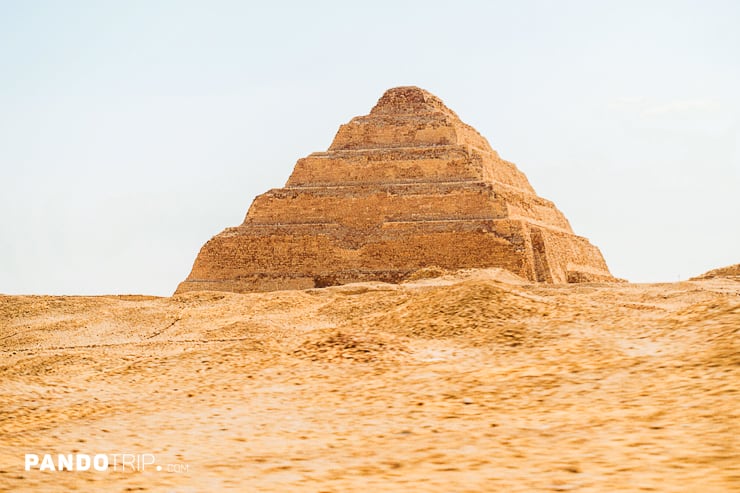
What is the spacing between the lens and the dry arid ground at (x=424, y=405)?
20.1 ft

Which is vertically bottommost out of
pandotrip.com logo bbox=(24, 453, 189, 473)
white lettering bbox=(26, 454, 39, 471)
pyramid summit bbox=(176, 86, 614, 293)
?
pandotrip.com logo bbox=(24, 453, 189, 473)

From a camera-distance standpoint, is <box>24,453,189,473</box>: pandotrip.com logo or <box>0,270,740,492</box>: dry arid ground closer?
<box>0,270,740,492</box>: dry arid ground

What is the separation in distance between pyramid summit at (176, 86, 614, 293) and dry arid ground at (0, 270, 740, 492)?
21808 millimetres

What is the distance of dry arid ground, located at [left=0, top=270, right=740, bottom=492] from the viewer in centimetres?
611

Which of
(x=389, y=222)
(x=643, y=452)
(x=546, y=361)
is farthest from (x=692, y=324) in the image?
Result: (x=389, y=222)

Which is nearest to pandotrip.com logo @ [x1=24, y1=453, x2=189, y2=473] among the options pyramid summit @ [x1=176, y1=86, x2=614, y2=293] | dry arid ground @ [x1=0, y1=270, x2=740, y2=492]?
dry arid ground @ [x1=0, y1=270, x2=740, y2=492]

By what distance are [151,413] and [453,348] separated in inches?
172

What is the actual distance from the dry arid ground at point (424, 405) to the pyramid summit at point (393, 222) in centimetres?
2181

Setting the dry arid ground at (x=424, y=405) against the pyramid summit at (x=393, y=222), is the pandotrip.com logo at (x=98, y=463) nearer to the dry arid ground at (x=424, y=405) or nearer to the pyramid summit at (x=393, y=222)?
the dry arid ground at (x=424, y=405)

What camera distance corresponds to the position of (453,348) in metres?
12.2

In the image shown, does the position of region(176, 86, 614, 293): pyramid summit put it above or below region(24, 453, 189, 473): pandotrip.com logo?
above

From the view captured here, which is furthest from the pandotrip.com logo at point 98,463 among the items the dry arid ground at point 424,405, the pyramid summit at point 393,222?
the pyramid summit at point 393,222

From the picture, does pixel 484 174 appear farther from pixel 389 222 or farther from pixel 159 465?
pixel 159 465

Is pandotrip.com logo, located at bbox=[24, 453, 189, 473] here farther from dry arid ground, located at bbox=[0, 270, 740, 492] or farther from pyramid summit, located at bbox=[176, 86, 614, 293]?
pyramid summit, located at bbox=[176, 86, 614, 293]
